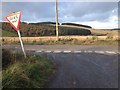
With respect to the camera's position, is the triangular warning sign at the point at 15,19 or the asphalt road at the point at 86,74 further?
the triangular warning sign at the point at 15,19

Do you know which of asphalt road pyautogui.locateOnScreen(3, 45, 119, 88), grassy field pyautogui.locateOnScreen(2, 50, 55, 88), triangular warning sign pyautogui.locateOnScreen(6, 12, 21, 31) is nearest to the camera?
grassy field pyautogui.locateOnScreen(2, 50, 55, 88)

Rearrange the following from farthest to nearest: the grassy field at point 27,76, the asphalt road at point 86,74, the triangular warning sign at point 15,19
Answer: the triangular warning sign at point 15,19
the asphalt road at point 86,74
the grassy field at point 27,76

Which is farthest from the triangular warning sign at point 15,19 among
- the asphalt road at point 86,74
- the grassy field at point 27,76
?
the asphalt road at point 86,74

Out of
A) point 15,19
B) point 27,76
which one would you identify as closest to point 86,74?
point 27,76

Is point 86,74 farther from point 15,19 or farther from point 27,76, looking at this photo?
point 15,19

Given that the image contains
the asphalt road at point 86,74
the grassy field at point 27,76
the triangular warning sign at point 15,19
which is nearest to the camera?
the grassy field at point 27,76

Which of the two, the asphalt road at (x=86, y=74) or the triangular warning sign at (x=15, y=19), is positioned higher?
the triangular warning sign at (x=15, y=19)

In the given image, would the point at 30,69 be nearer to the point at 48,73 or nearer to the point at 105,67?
the point at 48,73

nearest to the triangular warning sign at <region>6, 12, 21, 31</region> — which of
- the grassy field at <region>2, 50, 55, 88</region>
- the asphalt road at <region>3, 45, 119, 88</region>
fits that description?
the grassy field at <region>2, 50, 55, 88</region>

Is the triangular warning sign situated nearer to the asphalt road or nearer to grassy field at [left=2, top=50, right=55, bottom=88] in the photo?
grassy field at [left=2, top=50, right=55, bottom=88]

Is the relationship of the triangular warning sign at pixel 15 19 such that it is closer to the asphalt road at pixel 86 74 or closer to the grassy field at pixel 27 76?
the grassy field at pixel 27 76

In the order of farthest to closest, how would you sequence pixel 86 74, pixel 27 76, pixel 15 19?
pixel 15 19 < pixel 86 74 < pixel 27 76

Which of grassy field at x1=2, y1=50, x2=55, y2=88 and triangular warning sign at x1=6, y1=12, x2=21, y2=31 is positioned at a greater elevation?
triangular warning sign at x1=6, y1=12, x2=21, y2=31

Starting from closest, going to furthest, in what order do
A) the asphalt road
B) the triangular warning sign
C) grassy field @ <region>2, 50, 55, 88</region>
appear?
grassy field @ <region>2, 50, 55, 88</region>, the asphalt road, the triangular warning sign
